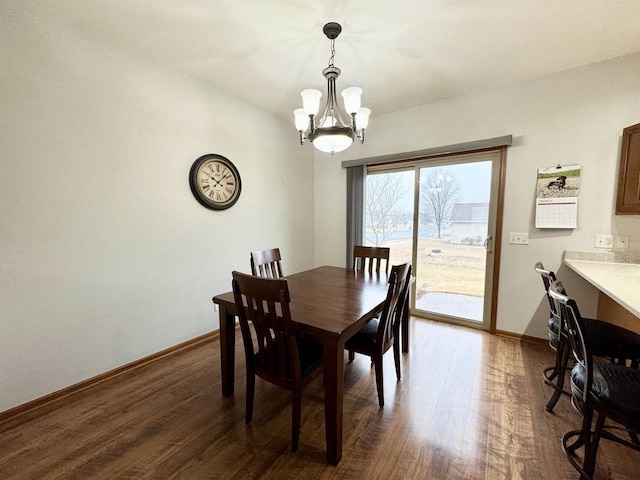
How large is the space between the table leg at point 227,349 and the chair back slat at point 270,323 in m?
0.33

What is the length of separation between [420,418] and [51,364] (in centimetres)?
253

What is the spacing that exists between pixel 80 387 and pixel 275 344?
1669 mm

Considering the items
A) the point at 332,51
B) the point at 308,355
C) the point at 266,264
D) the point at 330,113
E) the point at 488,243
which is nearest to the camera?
the point at 308,355

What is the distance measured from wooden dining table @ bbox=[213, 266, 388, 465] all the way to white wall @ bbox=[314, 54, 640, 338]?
1.53 meters

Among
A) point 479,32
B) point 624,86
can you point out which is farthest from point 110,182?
point 624,86

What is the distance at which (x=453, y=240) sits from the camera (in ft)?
10.2

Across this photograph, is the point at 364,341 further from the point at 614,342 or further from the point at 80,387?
the point at 80,387

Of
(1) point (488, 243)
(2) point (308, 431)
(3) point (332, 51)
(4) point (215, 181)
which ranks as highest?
(3) point (332, 51)

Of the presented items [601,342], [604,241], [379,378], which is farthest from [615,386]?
[604,241]

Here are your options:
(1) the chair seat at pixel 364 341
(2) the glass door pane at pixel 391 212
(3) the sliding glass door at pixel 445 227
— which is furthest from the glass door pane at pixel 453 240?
(1) the chair seat at pixel 364 341

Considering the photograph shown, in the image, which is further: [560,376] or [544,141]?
[544,141]

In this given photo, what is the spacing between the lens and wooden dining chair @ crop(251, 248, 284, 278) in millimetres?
2316

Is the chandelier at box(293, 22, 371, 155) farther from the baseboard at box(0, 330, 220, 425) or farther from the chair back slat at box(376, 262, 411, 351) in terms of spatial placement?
the baseboard at box(0, 330, 220, 425)

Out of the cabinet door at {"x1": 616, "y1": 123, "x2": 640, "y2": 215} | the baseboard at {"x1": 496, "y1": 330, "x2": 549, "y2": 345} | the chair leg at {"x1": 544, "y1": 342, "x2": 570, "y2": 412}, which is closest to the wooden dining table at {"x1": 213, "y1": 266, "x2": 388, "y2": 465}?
the chair leg at {"x1": 544, "y1": 342, "x2": 570, "y2": 412}
